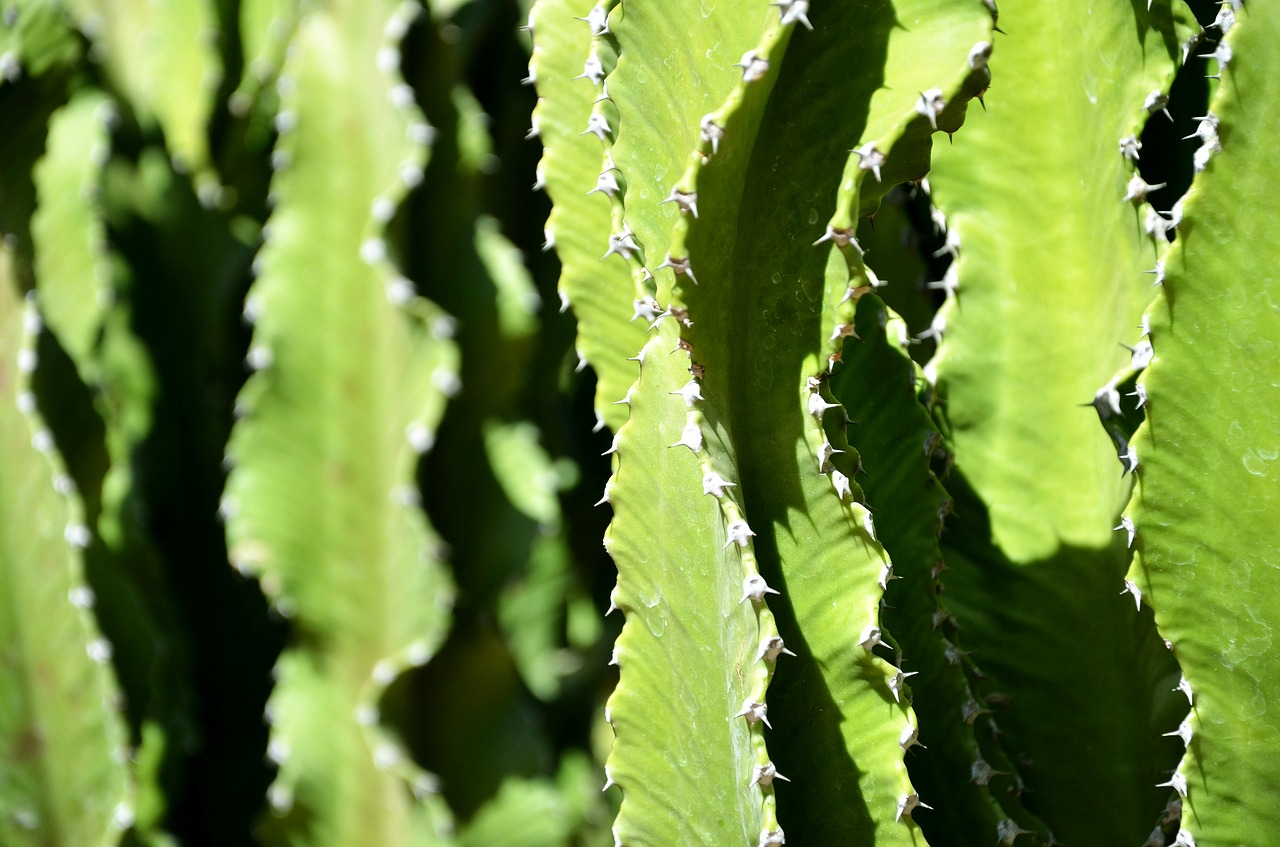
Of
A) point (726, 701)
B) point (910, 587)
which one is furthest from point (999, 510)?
point (726, 701)

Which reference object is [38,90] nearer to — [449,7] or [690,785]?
[449,7]

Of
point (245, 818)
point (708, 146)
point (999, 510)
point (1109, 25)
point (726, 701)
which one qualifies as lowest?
point (245, 818)

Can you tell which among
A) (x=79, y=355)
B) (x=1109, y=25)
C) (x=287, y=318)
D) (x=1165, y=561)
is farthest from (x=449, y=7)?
(x=1165, y=561)

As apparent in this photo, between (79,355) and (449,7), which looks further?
(449,7)

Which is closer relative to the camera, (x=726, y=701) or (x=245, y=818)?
(x=726, y=701)

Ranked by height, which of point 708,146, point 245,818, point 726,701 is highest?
point 708,146

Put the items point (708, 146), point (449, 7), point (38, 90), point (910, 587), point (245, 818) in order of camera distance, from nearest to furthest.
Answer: point (708, 146), point (910, 587), point (38, 90), point (449, 7), point (245, 818)

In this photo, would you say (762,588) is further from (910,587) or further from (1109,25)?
(1109,25)

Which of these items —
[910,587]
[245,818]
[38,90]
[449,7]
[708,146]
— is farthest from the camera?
[245,818]

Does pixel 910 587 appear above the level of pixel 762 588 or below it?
below
